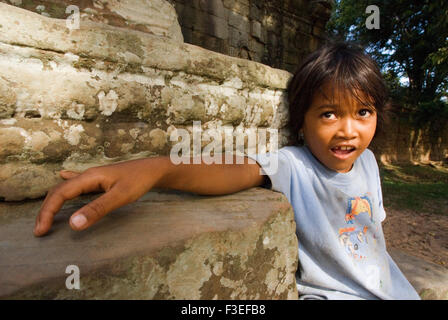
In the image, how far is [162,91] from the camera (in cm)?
96

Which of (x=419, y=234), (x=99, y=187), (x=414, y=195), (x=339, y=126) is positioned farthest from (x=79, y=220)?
(x=414, y=195)

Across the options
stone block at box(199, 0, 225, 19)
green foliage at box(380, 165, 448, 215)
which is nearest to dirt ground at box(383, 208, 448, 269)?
green foliage at box(380, 165, 448, 215)

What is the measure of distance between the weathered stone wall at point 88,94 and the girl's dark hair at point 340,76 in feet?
1.07

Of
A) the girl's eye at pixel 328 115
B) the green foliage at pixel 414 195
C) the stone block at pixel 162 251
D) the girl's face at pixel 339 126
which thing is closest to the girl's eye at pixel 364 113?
the girl's face at pixel 339 126

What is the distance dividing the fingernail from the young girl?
0.30m

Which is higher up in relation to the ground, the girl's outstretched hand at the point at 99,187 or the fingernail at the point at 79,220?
the girl's outstretched hand at the point at 99,187

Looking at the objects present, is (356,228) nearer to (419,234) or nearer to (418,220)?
(419,234)

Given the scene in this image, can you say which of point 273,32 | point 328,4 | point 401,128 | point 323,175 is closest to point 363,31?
point 401,128

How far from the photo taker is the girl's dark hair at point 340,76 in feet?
3.23

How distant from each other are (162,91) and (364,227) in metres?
0.99

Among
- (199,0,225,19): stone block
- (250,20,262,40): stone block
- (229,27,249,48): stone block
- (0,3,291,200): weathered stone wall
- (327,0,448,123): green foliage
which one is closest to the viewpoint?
(0,3,291,200): weathered stone wall

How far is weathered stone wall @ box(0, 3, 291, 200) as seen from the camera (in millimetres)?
740

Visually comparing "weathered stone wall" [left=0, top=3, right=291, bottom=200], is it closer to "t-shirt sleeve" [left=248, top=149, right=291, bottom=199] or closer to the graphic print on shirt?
"t-shirt sleeve" [left=248, top=149, right=291, bottom=199]

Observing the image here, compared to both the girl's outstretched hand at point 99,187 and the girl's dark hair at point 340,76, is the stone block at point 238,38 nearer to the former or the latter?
the girl's dark hair at point 340,76
